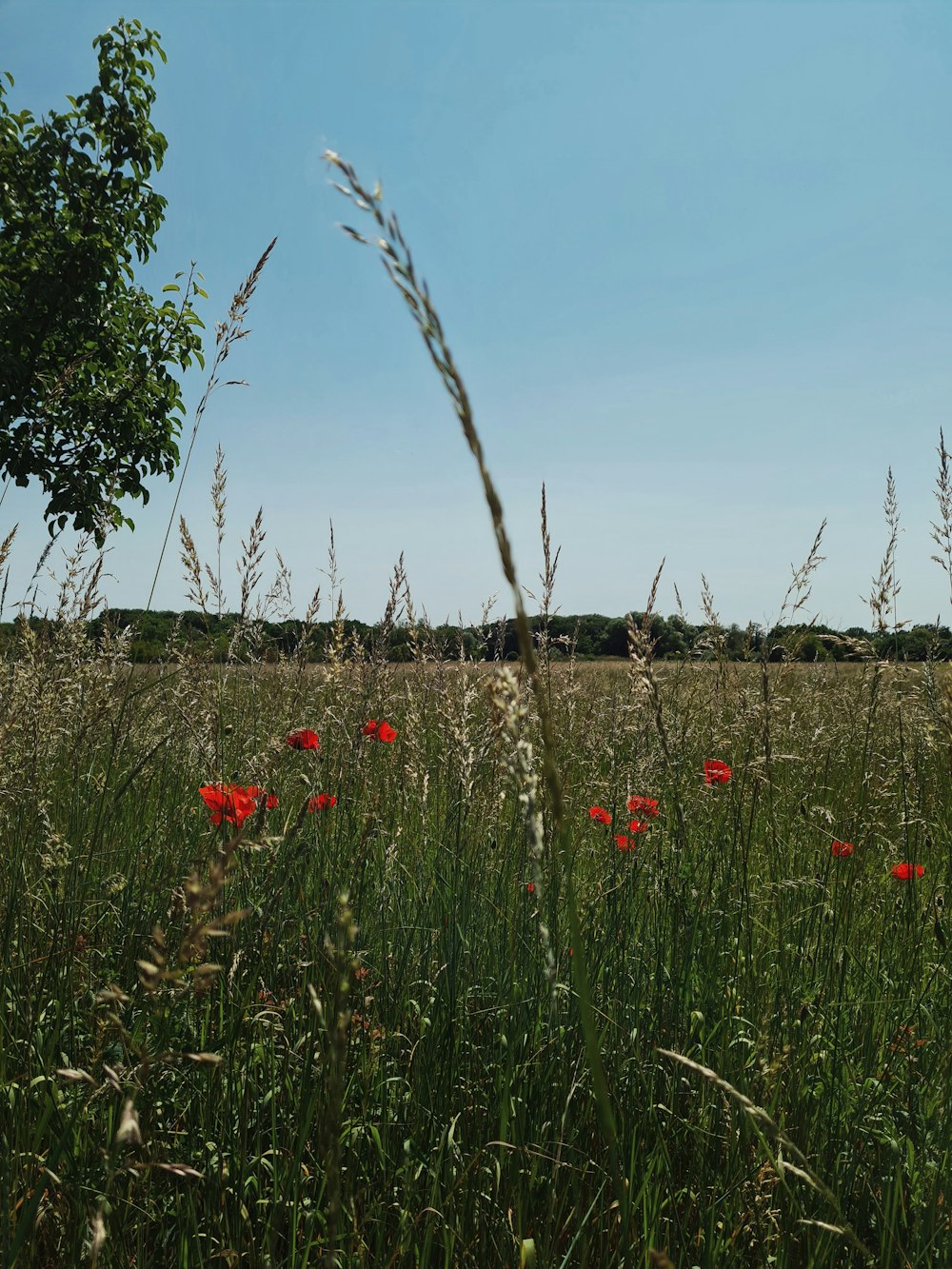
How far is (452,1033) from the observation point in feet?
5.63

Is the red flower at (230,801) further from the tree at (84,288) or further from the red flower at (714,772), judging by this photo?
the tree at (84,288)

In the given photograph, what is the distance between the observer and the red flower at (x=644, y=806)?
2.34 meters

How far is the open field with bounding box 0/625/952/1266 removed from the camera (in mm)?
1259

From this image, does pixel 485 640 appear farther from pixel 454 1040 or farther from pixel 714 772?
pixel 454 1040

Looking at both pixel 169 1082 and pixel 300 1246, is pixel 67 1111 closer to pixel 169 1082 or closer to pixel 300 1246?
pixel 169 1082

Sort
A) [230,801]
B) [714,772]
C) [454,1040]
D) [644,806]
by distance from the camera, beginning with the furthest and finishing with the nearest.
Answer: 1. [714,772]
2. [644,806]
3. [230,801]
4. [454,1040]

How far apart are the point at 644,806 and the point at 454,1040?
99 cm

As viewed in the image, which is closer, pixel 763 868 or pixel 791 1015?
pixel 791 1015

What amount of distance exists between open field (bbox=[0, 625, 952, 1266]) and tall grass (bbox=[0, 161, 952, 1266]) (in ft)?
0.04

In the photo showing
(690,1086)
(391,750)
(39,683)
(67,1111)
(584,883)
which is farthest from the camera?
(391,750)

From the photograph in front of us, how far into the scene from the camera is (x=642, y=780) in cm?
233

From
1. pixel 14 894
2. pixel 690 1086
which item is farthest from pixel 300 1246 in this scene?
pixel 14 894

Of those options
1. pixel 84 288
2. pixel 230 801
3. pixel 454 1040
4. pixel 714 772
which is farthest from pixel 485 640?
pixel 84 288

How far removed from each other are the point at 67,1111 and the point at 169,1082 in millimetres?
201
